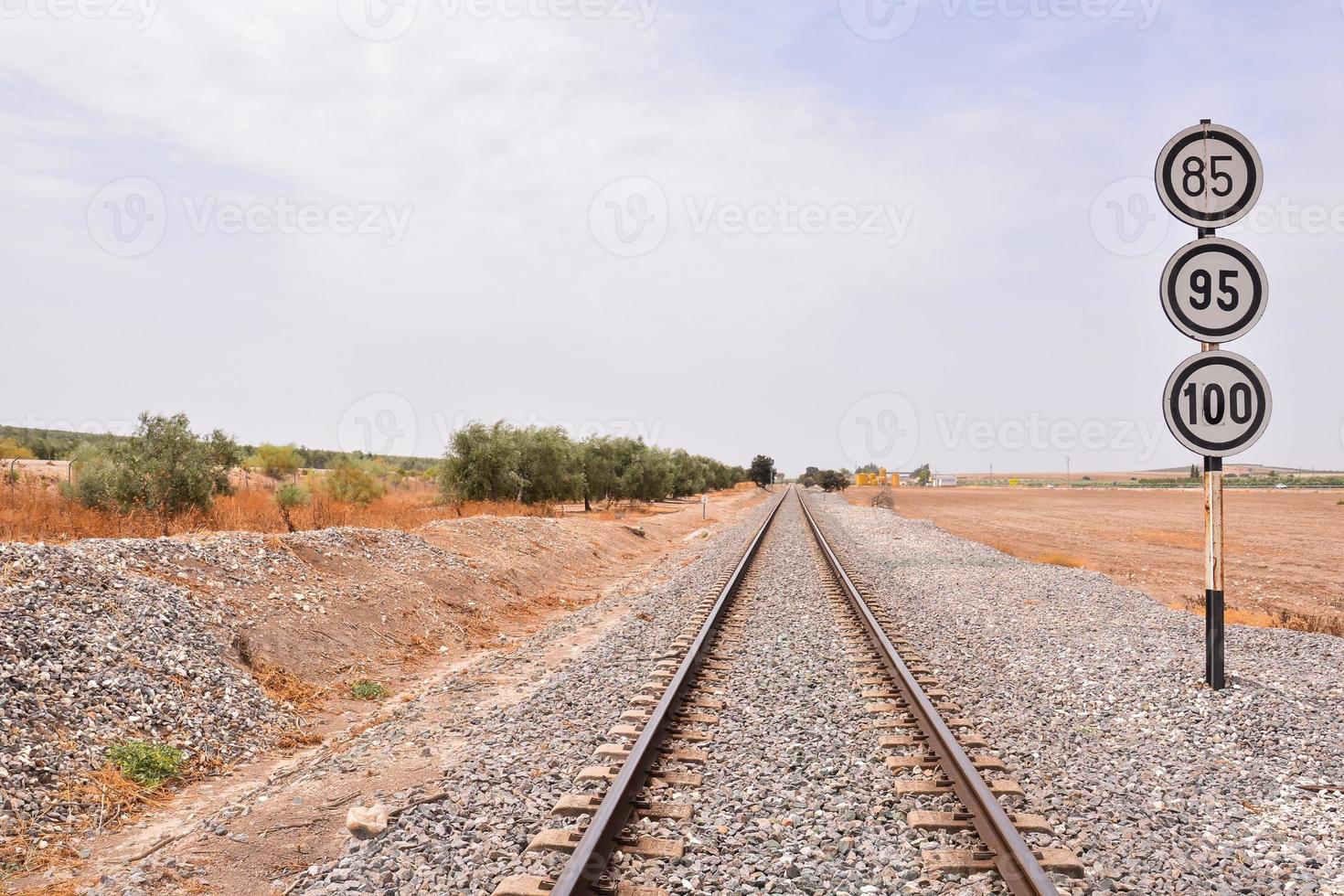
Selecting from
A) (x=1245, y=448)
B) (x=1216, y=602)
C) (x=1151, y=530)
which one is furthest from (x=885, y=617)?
(x=1151, y=530)

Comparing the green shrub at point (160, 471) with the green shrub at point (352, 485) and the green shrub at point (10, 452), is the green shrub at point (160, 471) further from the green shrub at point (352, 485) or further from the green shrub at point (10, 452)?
the green shrub at point (10, 452)

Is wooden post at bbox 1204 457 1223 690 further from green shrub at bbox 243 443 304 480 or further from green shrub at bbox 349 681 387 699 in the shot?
green shrub at bbox 243 443 304 480

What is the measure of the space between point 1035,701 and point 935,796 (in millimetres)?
2846

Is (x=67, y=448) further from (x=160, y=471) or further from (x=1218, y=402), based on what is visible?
(x=1218, y=402)

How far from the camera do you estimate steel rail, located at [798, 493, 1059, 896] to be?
3.52 meters

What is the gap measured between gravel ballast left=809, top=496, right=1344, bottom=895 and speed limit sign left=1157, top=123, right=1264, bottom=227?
4288mm

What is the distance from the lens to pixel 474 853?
13.4 ft

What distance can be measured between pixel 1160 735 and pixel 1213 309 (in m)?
3.69

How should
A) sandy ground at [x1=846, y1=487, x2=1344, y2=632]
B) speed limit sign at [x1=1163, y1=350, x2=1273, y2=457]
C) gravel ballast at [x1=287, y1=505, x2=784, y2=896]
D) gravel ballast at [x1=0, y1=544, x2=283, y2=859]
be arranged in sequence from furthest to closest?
sandy ground at [x1=846, y1=487, x2=1344, y2=632] < speed limit sign at [x1=1163, y1=350, x2=1273, y2=457] < gravel ballast at [x1=0, y1=544, x2=283, y2=859] < gravel ballast at [x1=287, y1=505, x2=784, y2=896]

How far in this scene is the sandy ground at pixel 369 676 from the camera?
4395 millimetres

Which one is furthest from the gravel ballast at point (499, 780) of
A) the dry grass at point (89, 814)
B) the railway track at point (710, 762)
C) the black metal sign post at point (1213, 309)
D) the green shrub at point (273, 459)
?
the green shrub at point (273, 459)

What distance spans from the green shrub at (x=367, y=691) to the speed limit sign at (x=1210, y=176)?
9389 millimetres

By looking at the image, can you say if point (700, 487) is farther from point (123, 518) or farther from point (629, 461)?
point (123, 518)

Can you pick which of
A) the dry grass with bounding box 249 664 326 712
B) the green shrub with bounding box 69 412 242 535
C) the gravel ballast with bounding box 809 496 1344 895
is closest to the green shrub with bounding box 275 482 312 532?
the green shrub with bounding box 69 412 242 535
